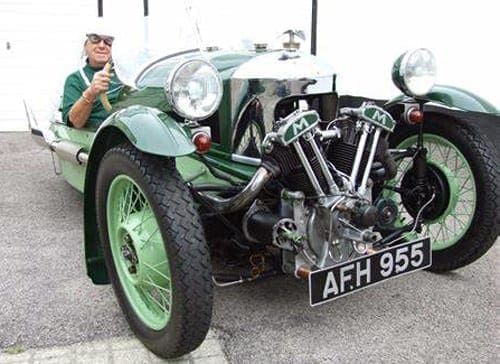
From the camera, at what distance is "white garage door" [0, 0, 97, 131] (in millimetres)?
7898

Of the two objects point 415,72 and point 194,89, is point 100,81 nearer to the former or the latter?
point 194,89

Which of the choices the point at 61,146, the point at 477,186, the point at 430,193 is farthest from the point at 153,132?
the point at 61,146

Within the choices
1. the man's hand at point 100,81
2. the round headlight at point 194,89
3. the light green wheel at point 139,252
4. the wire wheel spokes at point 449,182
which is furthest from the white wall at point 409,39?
the light green wheel at point 139,252

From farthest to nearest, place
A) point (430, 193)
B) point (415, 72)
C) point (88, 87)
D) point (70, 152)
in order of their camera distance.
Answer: point (70, 152), point (88, 87), point (430, 193), point (415, 72)

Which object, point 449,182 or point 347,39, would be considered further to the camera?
point 347,39

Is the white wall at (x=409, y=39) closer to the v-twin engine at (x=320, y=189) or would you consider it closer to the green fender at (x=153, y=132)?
the v-twin engine at (x=320, y=189)

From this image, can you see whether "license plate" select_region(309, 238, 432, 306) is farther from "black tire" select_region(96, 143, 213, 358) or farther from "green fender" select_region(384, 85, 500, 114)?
"green fender" select_region(384, 85, 500, 114)

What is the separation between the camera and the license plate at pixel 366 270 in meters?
2.25

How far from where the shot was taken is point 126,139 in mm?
2434

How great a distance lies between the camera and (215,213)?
2535mm

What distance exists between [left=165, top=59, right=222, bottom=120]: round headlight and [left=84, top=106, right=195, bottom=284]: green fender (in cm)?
9

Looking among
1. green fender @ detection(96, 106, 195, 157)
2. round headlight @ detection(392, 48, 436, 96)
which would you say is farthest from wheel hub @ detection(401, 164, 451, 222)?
green fender @ detection(96, 106, 195, 157)

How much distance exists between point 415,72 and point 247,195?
111 cm

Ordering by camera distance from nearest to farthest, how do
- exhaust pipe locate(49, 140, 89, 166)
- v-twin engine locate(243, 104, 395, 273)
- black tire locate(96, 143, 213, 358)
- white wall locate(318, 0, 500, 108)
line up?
black tire locate(96, 143, 213, 358) < v-twin engine locate(243, 104, 395, 273) < exhaust pipe locate(49, 140, 89, 166) < white wall locate(318, 0, 500, 108)
